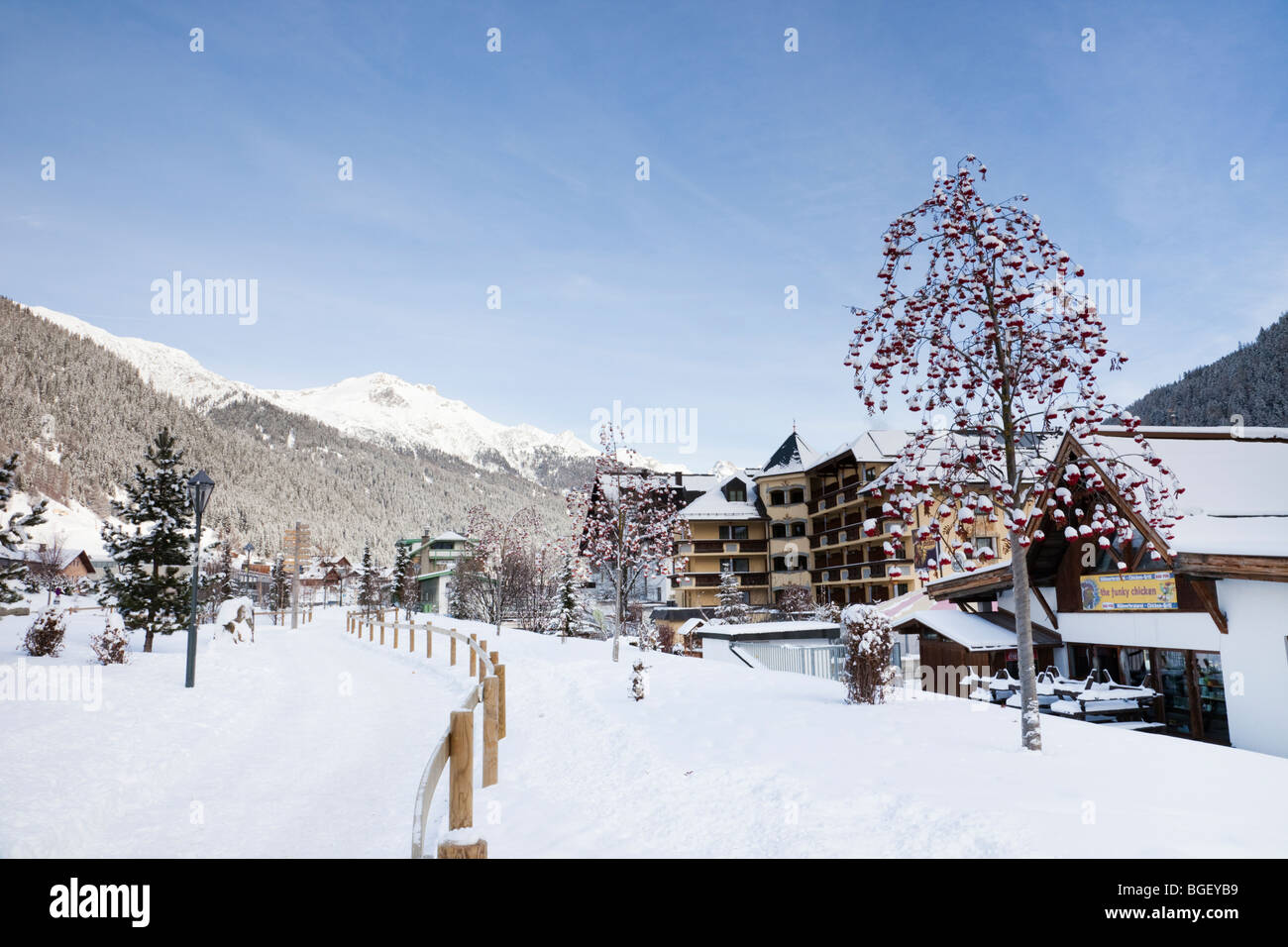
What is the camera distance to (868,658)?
1235 centimetres

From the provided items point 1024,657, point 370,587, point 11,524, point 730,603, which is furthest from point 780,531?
point 1024,657

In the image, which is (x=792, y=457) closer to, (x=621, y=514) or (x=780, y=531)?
(x=780, y=531)

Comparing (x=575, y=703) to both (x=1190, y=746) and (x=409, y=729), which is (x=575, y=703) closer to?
(x=409, y=729)

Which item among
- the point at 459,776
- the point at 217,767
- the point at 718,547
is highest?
the point at 718,547

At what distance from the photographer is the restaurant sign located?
49.1 feet

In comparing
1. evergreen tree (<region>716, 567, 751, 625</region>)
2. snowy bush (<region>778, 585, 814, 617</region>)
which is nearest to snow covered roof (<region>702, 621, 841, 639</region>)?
evergreen tree (<region>716, 567, 751, 625</region>)

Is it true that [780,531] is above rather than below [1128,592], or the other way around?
above

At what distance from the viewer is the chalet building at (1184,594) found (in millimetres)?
12008

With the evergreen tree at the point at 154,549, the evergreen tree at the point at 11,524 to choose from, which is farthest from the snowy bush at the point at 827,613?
the evergreen tree at the point at 11,524

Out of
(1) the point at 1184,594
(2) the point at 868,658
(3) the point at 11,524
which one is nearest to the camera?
(2) the point at 868,658

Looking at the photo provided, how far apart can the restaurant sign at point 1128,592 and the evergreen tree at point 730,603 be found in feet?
107

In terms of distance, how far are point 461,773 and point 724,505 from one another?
61.6m

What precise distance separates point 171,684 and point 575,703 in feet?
30.6
